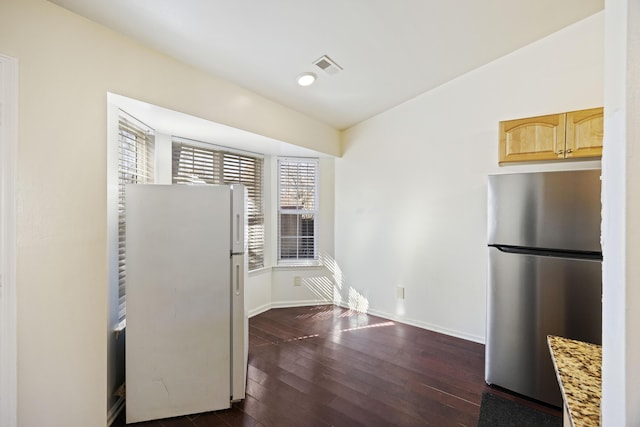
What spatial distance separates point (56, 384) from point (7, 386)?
21cm

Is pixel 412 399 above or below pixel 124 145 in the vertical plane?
below

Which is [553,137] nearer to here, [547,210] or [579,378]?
[547,210]

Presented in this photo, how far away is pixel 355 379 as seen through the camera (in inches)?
85.4

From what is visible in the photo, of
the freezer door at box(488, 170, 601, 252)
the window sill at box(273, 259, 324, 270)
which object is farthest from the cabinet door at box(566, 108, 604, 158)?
the window sill at box(273, 259, 324, 270)

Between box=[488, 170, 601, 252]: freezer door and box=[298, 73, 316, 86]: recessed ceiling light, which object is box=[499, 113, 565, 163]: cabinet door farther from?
box=[298, 73, 316, 86]: recessed ceiling light

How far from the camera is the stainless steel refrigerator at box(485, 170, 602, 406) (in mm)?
1770

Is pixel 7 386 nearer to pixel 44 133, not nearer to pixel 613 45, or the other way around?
pixel 44 133

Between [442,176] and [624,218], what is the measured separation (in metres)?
2.72

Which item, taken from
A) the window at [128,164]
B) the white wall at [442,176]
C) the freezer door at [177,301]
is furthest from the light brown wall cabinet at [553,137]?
the window at [128,164]

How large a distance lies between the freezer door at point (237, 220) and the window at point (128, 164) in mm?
745

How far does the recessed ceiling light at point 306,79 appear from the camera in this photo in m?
2.43

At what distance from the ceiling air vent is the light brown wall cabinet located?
1544 millimetres

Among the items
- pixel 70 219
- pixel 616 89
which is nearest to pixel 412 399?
pixel 616 89

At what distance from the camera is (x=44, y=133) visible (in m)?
1.37
